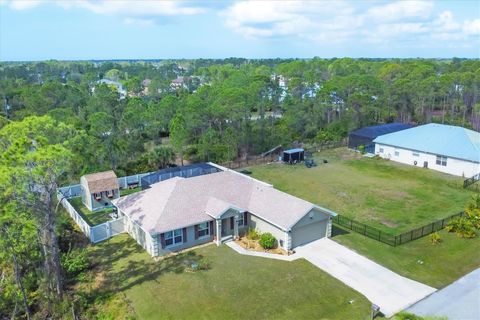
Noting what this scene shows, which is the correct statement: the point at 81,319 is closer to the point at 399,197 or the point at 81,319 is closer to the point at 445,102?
the point at 399,197

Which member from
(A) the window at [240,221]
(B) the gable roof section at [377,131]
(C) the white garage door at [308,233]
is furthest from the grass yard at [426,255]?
(B) the gable roof section at [377,131]

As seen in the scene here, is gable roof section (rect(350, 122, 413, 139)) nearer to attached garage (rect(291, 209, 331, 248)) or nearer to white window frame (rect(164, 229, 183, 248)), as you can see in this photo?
attached garage (rect(291, 209, 331, 248))

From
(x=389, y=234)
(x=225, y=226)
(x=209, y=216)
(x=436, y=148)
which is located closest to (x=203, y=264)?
(x=209, y=216)

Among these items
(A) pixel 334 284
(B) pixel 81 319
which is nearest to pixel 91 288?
(B) pixel 81 319

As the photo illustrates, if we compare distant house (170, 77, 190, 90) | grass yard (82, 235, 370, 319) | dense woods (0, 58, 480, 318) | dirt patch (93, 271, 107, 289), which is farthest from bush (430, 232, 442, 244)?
distant house (170, 77, 190, 90)

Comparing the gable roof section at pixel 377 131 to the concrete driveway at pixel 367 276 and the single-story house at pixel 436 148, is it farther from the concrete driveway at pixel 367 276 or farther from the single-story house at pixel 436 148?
the concrete driveway at pixel 367 276

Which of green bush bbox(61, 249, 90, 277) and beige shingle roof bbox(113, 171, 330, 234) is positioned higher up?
beige shingle roof bbox(113, 171, 330, 234)

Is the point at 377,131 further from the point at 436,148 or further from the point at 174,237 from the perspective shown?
the point at 174,237
